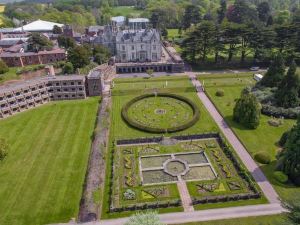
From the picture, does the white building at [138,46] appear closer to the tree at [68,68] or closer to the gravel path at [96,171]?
the tree at [68,68]

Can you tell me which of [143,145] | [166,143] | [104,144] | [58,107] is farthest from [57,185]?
[58,107]

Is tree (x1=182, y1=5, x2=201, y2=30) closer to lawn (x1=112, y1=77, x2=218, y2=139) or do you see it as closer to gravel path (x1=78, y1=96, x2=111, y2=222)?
lawn (x1=112, y1=77, x2=218, y2=139)

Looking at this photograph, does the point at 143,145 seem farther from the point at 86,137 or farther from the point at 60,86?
the point at 60,86

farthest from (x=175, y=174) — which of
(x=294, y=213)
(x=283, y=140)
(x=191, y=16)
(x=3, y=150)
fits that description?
(x=191, y=16)

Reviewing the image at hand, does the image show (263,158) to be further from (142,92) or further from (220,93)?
(142,92)

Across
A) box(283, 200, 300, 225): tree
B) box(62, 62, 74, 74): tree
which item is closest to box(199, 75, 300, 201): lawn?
box(283, 200, 300, 225): tree

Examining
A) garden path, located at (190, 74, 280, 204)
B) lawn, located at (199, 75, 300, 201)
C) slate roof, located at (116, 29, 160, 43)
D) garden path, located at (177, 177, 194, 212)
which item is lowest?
garden path, located at (177, 177, 194, 212)

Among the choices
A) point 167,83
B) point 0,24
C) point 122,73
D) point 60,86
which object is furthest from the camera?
point 0,24
